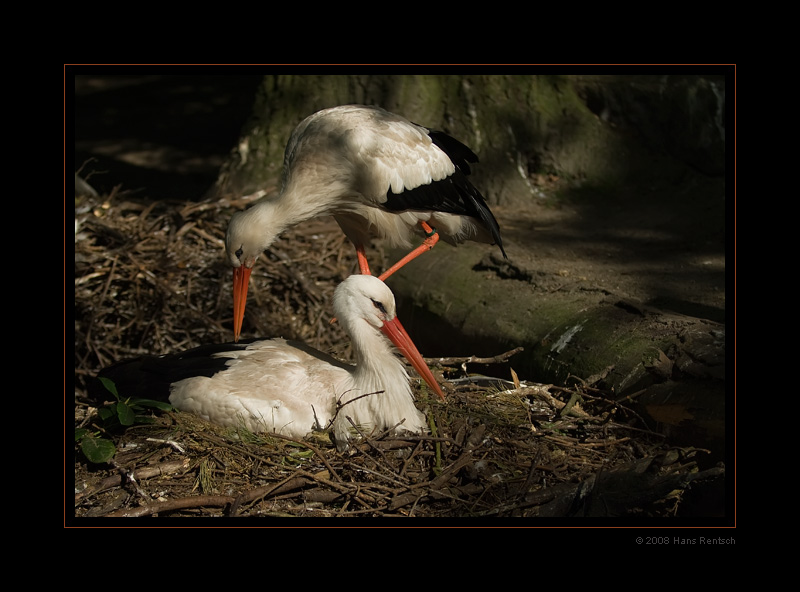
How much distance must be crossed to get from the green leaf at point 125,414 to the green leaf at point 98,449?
0.47ft

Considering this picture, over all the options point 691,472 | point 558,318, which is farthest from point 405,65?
point 691,472

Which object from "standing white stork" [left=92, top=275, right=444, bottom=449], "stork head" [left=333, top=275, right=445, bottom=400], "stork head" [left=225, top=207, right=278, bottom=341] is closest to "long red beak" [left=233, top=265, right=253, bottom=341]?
"stork head" [left=225, top=207, right=278, bottom=341]

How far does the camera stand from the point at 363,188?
451cm

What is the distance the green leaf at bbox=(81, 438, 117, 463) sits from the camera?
3.16 m

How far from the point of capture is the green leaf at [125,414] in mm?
3381

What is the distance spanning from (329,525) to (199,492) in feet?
1.87

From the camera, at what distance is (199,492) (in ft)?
10.2

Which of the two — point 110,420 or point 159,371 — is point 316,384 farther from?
point 110,420

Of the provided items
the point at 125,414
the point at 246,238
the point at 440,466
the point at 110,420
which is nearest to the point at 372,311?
the point at 440,466

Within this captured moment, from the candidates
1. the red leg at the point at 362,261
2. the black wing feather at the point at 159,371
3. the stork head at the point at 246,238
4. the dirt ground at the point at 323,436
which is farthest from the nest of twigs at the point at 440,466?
the stork head at the point at 246,238

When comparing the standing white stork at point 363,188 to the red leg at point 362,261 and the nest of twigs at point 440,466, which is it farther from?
the nest of twigs at point 440,466

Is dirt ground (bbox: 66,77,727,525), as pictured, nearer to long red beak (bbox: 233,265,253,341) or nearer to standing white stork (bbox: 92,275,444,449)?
standing white stork (bbox: 92,275,444,449)

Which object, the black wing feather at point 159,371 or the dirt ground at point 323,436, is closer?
the dirt ground at point 323,436

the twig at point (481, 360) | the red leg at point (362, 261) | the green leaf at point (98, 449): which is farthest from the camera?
the red leg at point (362, 261)
